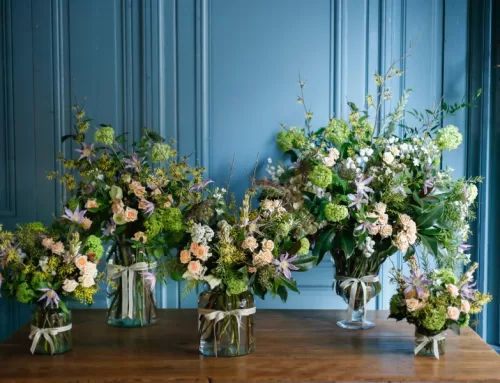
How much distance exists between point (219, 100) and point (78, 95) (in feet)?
2.04

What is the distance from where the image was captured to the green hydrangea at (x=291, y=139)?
2.44m

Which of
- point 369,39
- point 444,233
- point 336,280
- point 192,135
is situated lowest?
point 336,280

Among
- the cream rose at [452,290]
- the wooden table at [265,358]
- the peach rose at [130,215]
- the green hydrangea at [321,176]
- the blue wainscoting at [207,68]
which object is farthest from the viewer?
the blue wainscoting at [207,68]

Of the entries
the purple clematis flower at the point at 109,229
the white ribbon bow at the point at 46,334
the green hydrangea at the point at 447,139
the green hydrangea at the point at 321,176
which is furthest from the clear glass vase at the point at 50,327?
the green hydrangea at the point at 447,139

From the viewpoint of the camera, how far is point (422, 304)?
193 centimetres

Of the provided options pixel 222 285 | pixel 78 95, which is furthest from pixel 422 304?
pixel 78 95

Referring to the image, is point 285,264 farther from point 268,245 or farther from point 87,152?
point 87,152

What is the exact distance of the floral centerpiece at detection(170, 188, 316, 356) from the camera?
1.91 metres

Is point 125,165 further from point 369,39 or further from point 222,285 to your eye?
point 369,39

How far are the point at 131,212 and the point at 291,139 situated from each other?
2.42 ft

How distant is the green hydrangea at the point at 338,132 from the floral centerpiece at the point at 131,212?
53cm

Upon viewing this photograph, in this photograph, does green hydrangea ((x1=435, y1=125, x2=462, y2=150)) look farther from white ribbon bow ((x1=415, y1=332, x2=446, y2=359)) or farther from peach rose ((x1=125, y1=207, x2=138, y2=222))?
peach rose ((x1=125, y1=207, x2=138, y2=222))

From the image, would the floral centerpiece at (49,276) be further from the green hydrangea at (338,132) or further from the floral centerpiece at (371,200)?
the green hydrangea at (338,132)

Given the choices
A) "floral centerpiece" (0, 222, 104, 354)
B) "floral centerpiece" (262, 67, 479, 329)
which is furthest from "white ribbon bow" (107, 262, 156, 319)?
"floral centerpiece" (262, 67, 479, 329)
